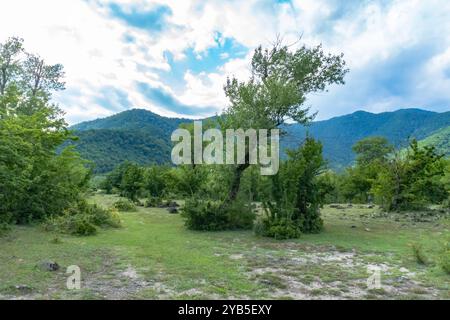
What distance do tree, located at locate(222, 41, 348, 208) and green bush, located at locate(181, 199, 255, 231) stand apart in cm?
75

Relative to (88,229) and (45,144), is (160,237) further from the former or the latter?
(45,144)

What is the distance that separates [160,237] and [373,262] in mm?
7900

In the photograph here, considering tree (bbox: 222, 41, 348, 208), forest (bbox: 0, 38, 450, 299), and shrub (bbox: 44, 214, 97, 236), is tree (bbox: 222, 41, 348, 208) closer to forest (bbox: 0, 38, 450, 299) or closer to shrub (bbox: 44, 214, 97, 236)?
forest (bbox: 0, 38, 450, 299)

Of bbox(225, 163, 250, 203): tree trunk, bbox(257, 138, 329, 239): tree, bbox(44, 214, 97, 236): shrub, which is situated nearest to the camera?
bbox(44, 214, 97, 236): shrub

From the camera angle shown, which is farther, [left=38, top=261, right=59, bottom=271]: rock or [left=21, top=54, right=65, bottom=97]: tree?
[left=21, top=54, right=65, bottom=97]: tree

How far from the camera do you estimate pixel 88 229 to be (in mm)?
14617

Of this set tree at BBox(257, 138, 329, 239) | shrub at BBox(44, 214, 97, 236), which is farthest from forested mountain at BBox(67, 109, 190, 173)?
tree at BBox(257, 138, 329, 239)

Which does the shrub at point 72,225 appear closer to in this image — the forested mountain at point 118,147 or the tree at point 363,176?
the tree at point 363,176

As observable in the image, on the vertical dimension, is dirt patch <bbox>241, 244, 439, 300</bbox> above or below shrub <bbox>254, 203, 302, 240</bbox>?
below

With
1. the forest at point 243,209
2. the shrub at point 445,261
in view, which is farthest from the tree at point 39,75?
the shrub at point 445,261

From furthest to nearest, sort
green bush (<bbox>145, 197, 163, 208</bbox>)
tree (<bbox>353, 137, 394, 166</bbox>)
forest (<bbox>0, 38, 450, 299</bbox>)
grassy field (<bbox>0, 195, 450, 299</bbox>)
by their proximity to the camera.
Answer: tree (<bbox>353, 137, 394, 166</bbox>), green bush (<bbox>145, 197, 163, 208</bbox>), forest (<bbox>0, 38, 450, 299</bbox>), grassy field (<bbox>0, 195, 450, 299</bbox>)

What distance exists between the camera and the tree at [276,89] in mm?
17625

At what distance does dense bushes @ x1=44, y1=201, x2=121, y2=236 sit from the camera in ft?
48.1
